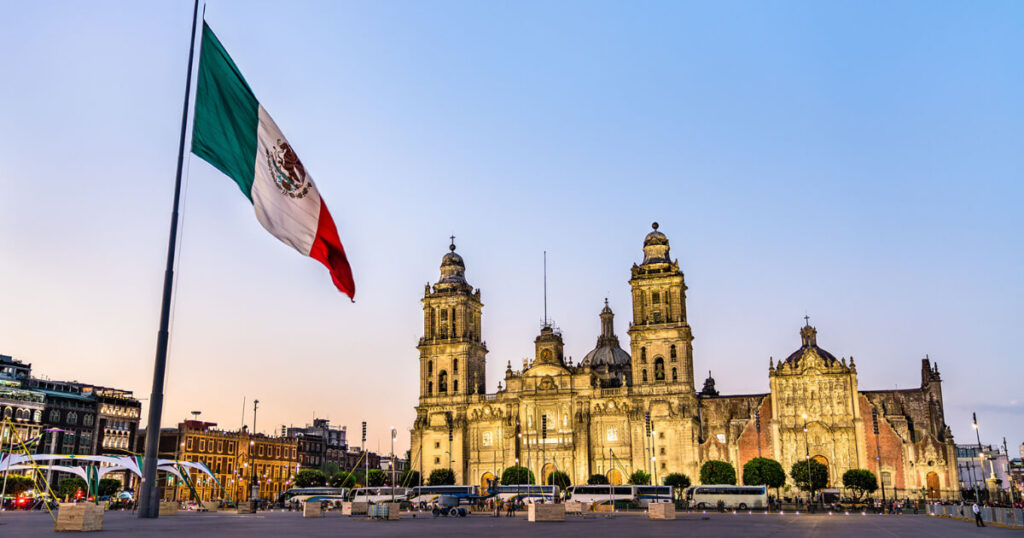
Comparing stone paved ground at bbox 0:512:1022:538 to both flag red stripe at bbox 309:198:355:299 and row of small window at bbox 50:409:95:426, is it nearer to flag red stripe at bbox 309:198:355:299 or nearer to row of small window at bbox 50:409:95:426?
flag red stripe at bbox 309:198:355:299

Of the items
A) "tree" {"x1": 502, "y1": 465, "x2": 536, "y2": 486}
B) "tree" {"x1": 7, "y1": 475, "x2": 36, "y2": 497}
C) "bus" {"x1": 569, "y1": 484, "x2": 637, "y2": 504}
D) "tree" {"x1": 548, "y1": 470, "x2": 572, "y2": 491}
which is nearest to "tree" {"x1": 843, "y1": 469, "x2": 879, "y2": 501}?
"bus" {"x1": 569, "y1": 484, "x2": 637, "y2": 504}

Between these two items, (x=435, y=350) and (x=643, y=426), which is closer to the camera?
(x=643, y=426)

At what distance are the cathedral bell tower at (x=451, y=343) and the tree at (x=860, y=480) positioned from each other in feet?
142

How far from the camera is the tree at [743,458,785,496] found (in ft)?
280

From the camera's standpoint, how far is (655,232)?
105m

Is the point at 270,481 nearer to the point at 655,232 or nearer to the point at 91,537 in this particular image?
the point at 655,232

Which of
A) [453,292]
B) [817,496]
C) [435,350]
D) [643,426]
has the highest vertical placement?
[453,292]

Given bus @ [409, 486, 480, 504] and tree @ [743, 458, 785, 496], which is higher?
Answer: tree @ [743, 458, 785, 496]

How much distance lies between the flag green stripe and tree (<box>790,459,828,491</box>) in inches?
2953

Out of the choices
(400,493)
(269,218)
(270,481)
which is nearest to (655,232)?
(400,493)

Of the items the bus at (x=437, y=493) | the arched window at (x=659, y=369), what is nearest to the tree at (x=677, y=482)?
the arched window at (x=659, y=369)

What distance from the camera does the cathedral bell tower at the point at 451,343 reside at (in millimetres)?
106125

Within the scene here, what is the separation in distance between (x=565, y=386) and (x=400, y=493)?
2433 cm

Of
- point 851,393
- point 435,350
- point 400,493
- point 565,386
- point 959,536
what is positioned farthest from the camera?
point 435,350
